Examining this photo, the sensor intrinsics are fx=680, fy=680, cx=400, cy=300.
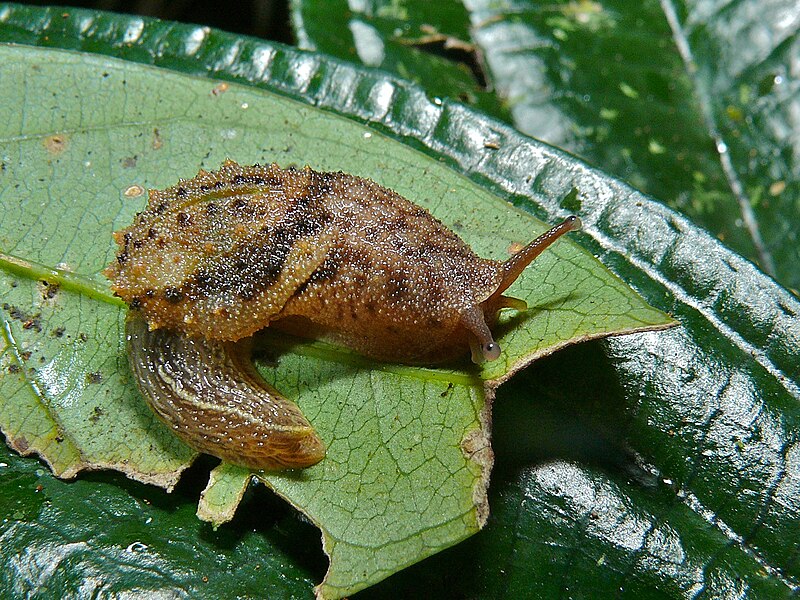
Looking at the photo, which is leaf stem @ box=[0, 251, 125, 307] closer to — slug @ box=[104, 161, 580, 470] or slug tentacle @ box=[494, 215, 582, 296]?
slug @ box=[104, 161, 580, 470]

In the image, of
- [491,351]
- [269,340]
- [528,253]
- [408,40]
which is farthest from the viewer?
[408,40]

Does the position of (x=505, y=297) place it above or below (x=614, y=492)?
above

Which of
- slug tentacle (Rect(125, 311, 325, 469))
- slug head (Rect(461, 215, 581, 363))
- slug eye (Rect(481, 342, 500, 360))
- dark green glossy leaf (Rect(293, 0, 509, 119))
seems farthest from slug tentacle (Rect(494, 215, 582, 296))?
dark green glossy leaf (Rect(293, 0, 509, 119))

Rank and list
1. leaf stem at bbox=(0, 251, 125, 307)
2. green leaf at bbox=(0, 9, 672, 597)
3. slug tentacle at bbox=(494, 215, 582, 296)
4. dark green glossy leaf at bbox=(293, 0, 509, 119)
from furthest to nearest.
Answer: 1. dark green glossy leaf at bbox=(293, 0, 509, 119)
2. leaf stem at bbox=(0, 251, 125, 307)
3. slug tentacle at bbox=(494, 215, 582, 296)
4. green leaf at bbox=(0, 9, 672, 597)

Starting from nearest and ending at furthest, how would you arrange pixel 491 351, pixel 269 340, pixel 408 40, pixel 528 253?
pixel 491 351
pixel 528 253
pixel 269 340
pixel 408 40

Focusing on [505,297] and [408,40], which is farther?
[408,40]

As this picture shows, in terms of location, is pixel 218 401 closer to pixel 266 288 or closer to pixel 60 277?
pixel 266 288

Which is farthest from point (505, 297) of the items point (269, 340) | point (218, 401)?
point (218, 401)

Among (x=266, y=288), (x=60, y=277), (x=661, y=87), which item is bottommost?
(x=60, y=277)
